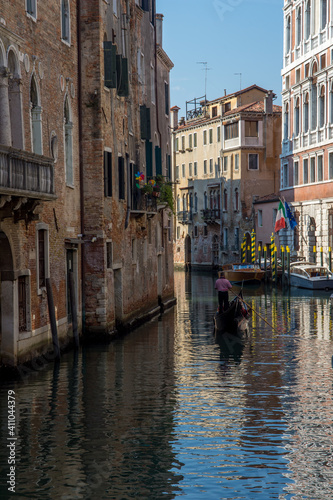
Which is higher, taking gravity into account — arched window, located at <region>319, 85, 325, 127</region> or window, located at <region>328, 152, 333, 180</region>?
arched window, located at <region>319, 85, 325, 127</region>

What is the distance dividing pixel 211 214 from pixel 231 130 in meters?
6.98

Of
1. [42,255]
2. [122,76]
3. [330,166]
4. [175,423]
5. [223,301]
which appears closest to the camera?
[175,423]

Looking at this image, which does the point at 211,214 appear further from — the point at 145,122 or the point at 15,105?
the point at 15,105

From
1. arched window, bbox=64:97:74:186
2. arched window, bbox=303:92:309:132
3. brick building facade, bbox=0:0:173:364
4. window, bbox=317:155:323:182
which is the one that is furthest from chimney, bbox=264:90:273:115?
arched window, bbox=64:97:74:186

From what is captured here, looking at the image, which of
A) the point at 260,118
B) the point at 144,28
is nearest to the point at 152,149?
the point at 144,28

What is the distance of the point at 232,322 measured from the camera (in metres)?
22.0

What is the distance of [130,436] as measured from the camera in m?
10.9

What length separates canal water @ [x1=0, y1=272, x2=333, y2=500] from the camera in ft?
29.1

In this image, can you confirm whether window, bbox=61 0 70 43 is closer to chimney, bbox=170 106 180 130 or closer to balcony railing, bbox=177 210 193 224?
balcony railing, bbox=177 210 193 224

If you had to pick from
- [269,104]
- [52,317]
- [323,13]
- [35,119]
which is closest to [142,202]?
[35,119]

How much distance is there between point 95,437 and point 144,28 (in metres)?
19.3

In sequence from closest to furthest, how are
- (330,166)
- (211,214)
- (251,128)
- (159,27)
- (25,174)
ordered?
(25,174), (159,27), (330,166), (251,128), (211,214)

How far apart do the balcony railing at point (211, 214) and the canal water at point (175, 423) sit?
43.4 meters

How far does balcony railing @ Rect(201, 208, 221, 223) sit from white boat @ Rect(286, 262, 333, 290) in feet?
71.7
